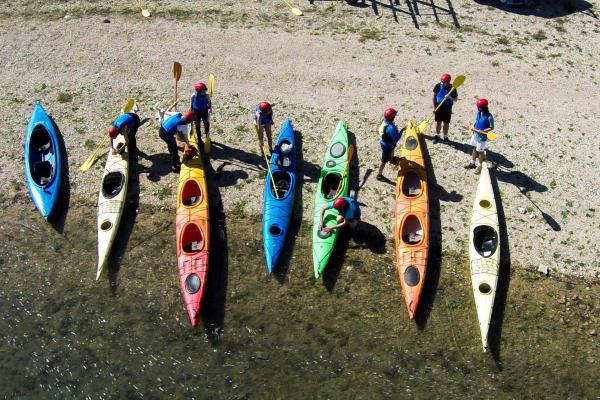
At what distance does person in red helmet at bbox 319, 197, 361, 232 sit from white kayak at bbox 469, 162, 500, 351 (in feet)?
7.44

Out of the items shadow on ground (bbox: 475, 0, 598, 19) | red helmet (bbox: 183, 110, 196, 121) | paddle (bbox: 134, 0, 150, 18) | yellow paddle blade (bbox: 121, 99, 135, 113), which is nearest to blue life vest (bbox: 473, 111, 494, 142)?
red helmet (bbox: 183, 110, 196, 121)

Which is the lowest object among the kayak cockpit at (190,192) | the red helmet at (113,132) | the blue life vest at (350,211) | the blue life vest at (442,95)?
the kayak cockpit at (190,192)

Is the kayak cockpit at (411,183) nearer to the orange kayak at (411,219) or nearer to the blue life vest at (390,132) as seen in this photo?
the orange kayak at (411,219)

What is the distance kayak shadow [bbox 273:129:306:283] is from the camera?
1059cm

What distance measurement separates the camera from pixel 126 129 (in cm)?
1195

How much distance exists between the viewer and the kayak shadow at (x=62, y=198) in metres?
11.6

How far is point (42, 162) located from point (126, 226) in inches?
108

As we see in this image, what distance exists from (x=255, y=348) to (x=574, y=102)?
9.99 m

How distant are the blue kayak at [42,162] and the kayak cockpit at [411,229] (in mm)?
7305

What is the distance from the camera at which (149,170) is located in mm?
12414

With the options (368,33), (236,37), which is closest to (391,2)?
(368,33)

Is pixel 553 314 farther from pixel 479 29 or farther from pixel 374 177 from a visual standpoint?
pixel 479 29

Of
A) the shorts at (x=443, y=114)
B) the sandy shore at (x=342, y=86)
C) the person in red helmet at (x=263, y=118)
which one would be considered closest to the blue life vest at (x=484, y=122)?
the shorts at (x=443, y=114)

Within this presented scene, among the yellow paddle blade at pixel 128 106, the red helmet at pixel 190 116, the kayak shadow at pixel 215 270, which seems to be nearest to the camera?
the kayak shadow at pixel 215 270
